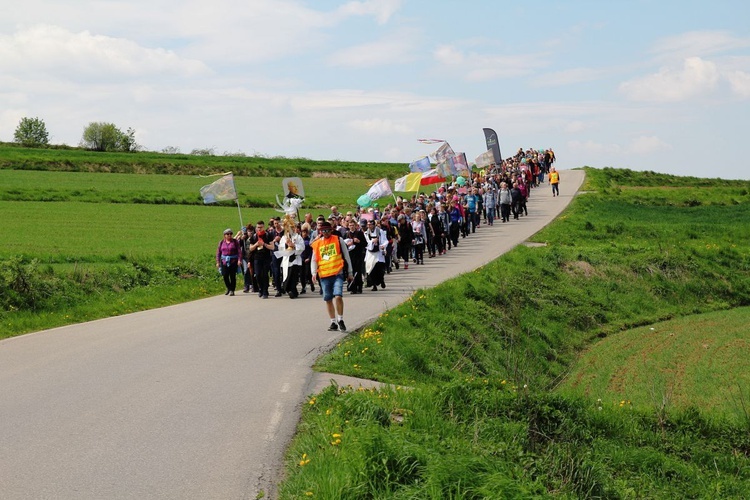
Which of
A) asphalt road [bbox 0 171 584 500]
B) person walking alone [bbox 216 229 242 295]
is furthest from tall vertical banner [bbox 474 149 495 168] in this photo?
asphalt road [bbox 0 171 584 500]

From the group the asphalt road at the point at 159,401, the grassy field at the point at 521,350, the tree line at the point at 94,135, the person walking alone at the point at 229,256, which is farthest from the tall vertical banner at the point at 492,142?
the tree line at the point at 94,135

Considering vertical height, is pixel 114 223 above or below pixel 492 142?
below

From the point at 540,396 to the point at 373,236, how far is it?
44.6 ft

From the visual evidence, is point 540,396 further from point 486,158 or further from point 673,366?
point 486,158

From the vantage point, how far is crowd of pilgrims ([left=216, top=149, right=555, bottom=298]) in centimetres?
2322

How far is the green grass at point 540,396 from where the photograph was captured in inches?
312

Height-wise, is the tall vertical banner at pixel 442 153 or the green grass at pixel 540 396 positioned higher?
the tall vertical banner at pixel 442 153

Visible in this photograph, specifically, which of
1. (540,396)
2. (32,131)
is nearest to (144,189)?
(540,396)

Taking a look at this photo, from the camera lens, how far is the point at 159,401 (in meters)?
11.0

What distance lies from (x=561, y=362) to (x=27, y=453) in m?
14.2

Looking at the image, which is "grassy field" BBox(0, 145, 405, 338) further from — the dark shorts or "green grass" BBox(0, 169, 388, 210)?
the dark shorts

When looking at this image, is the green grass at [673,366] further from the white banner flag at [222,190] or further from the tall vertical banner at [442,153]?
the tall vertical banner at [442,153]

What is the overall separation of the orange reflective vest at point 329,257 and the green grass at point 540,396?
1.18 metres

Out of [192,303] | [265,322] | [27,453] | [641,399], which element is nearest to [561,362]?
[641,399]
